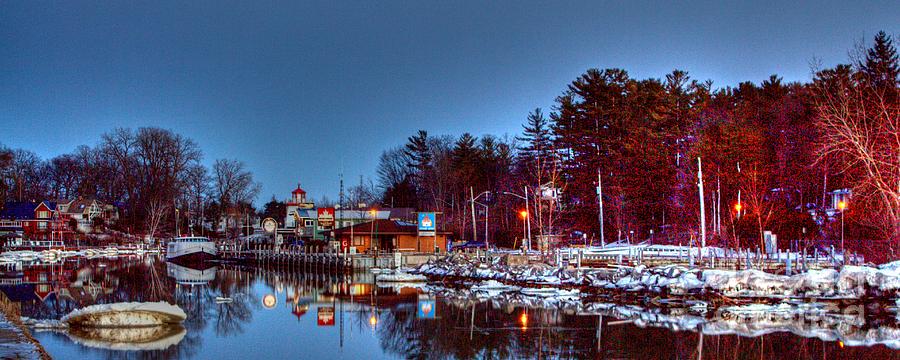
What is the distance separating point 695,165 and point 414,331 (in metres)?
45.4

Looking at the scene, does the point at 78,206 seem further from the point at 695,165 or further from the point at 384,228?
the point at 695,165

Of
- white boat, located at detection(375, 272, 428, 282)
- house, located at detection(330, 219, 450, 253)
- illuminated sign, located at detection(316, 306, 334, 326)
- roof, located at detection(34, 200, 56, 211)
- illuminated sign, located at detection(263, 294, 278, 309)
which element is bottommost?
illuminated sign, located at detection(263, 294, 278, 309)

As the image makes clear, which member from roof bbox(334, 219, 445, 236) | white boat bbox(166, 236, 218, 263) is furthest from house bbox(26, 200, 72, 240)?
roof bbox(334, 219, 445, 236)

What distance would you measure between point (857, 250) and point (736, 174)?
61.2ft

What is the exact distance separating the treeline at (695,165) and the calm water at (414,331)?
18.2 metres

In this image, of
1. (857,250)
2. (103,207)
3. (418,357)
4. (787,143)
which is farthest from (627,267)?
(103,207)

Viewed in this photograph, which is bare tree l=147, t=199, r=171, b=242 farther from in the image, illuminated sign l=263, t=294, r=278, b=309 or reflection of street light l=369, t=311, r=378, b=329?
reflection of street light l=369, t=311, r=378, b=329

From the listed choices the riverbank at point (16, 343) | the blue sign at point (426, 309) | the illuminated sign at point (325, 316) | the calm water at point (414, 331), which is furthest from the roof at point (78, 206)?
the riverbank at point (16, 343)

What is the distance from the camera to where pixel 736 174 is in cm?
6469

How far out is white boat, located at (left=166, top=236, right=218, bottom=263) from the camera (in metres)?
87.7

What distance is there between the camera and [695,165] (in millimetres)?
69250

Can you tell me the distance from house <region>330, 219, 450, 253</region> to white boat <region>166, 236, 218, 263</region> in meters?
20.2

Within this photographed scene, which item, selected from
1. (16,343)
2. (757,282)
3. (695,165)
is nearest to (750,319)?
(757,282)

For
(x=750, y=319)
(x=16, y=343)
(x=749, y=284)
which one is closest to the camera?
(x=16, y=343)
